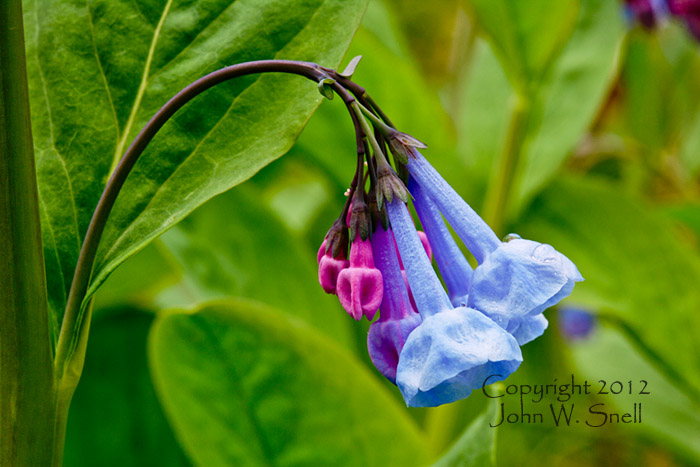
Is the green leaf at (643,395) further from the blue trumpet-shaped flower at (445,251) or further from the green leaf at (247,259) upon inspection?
the blue trumpet-shaped flower at (445,251)

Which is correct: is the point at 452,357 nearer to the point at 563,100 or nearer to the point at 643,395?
the point at 563,100

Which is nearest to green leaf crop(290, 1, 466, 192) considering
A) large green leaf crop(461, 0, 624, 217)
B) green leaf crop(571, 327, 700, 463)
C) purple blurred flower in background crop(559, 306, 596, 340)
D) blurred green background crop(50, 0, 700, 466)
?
blurred green background crop(50, 0, 700, 466)

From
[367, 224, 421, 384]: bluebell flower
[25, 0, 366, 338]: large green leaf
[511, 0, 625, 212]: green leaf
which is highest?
[25, 0, 366, 338]: large green leaf

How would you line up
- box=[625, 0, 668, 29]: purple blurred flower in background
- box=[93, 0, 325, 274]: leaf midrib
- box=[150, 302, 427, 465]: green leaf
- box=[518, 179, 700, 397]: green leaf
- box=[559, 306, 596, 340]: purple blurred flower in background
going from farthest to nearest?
1. box=[559, 306, 596, 340]: purple blurred flower in background
2. box=[625, 0, 668, 29]: purple blurred flower in background
3. box=[518, 179, 700, 397]: green leaf
4. box=[150, 302, 427, 465]: green leaf
5. box=[93, 0, 325, 274]: leaf midrib

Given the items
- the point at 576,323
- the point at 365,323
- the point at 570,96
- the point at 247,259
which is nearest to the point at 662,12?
the point at 570,96

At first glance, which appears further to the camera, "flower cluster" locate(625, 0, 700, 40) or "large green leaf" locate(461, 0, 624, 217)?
"flower cluster" locate(625, 0, 700, 40)

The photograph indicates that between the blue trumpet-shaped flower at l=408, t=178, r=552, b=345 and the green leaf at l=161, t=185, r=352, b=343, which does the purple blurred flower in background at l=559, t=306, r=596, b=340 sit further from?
the blue trumpet-shaped flower at l=408, t=178, r=552, b=345
